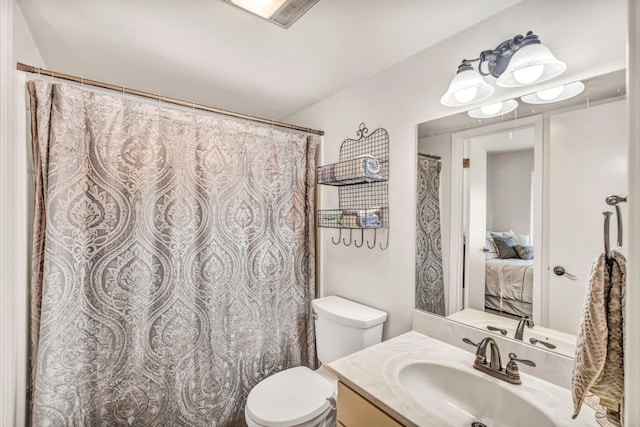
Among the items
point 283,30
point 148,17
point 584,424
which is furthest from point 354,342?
point 148,17

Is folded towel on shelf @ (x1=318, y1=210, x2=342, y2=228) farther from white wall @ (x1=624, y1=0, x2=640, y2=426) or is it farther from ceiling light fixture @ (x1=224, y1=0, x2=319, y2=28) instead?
white wall @ (x1=624, y1=0, x2=640, y2=426)

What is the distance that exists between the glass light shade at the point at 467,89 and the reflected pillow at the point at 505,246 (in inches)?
23.3

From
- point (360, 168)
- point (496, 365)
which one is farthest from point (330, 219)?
point (496, 365)

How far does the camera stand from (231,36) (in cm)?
135

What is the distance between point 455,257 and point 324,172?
0.90 metres

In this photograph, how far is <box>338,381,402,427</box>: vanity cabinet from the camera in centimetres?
88

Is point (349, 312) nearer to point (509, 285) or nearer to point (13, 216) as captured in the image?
point (509, 285)

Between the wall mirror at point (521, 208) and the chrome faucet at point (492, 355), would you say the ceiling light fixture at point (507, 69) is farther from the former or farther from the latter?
the chrome faucet at point (492, 355)

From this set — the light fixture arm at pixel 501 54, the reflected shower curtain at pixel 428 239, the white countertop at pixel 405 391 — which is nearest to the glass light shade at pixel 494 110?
the light fixture arm at pixel 501 54

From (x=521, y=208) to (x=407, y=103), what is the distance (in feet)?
2.54

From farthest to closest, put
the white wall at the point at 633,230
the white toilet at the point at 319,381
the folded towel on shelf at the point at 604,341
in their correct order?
the white toilet at the point at 319,381 → the folded towel on shelf at the point at 604,341 → the white wall at the point at 633,230

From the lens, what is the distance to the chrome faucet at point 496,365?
97 cm

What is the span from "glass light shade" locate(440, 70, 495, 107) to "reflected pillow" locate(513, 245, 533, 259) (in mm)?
638

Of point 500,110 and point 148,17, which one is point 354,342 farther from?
point 148,17
